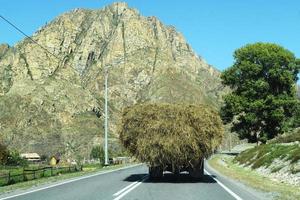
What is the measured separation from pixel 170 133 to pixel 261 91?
38.6 metres

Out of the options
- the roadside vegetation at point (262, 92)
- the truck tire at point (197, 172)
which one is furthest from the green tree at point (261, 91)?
the truck tire at point (197, 172)

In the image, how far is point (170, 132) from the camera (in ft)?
74.5

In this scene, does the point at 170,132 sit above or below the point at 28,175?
above

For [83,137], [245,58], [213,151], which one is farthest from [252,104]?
[83,137]

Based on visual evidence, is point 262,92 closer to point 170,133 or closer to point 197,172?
point 197,172

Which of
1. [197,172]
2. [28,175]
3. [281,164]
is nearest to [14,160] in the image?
[28,175]

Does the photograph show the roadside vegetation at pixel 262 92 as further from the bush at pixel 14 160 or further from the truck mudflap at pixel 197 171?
the truck mudflap at pixel 197 171

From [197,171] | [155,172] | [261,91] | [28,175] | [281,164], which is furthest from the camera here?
[261,91]

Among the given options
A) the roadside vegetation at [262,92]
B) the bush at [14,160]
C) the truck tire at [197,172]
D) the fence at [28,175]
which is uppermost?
the roadside vegetation at [262,92]

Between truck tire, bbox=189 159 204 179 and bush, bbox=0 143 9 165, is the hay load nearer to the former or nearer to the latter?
truck tire, bbox=189 159 204 179

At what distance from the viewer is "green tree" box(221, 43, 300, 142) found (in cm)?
5881

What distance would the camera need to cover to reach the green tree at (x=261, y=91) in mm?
58812

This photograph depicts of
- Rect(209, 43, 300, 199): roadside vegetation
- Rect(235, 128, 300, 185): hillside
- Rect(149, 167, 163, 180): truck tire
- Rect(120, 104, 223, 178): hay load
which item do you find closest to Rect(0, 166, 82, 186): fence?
Rect(120, 104, 223, 178): hay load

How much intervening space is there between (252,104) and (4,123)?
14153 centimetres
